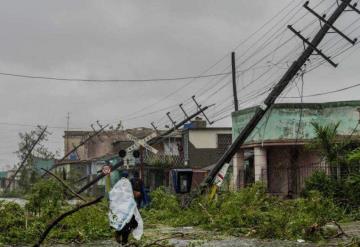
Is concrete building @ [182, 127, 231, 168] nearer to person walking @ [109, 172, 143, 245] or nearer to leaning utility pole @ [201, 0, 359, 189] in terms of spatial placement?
leaning utility pole @ [201, 0, 359, 189]

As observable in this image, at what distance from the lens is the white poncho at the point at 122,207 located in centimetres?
1170

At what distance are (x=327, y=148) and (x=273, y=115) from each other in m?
6.99

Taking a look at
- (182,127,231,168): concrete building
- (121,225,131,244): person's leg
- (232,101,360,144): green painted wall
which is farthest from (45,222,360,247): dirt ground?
(182,127,231,168): concrete building

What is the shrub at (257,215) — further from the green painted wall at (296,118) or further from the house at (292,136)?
the green painted wall at (296,118)

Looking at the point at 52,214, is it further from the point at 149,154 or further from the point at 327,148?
the point at 149,154

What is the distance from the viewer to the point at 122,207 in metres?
11.8

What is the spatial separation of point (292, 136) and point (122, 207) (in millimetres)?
17843

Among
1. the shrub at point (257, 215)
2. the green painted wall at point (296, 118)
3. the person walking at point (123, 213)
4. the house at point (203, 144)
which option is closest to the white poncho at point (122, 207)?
the person walking at point (123, 213)

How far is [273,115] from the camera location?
2842 centimetres

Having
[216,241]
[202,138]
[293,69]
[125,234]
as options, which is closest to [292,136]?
[293,69]

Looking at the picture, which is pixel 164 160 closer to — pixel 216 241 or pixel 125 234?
pixel 216 241

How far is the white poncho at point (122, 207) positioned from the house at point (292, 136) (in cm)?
1651

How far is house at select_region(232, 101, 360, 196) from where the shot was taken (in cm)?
2778

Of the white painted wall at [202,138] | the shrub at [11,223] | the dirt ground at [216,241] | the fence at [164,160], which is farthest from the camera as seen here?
the white painted wall at [202,138]
